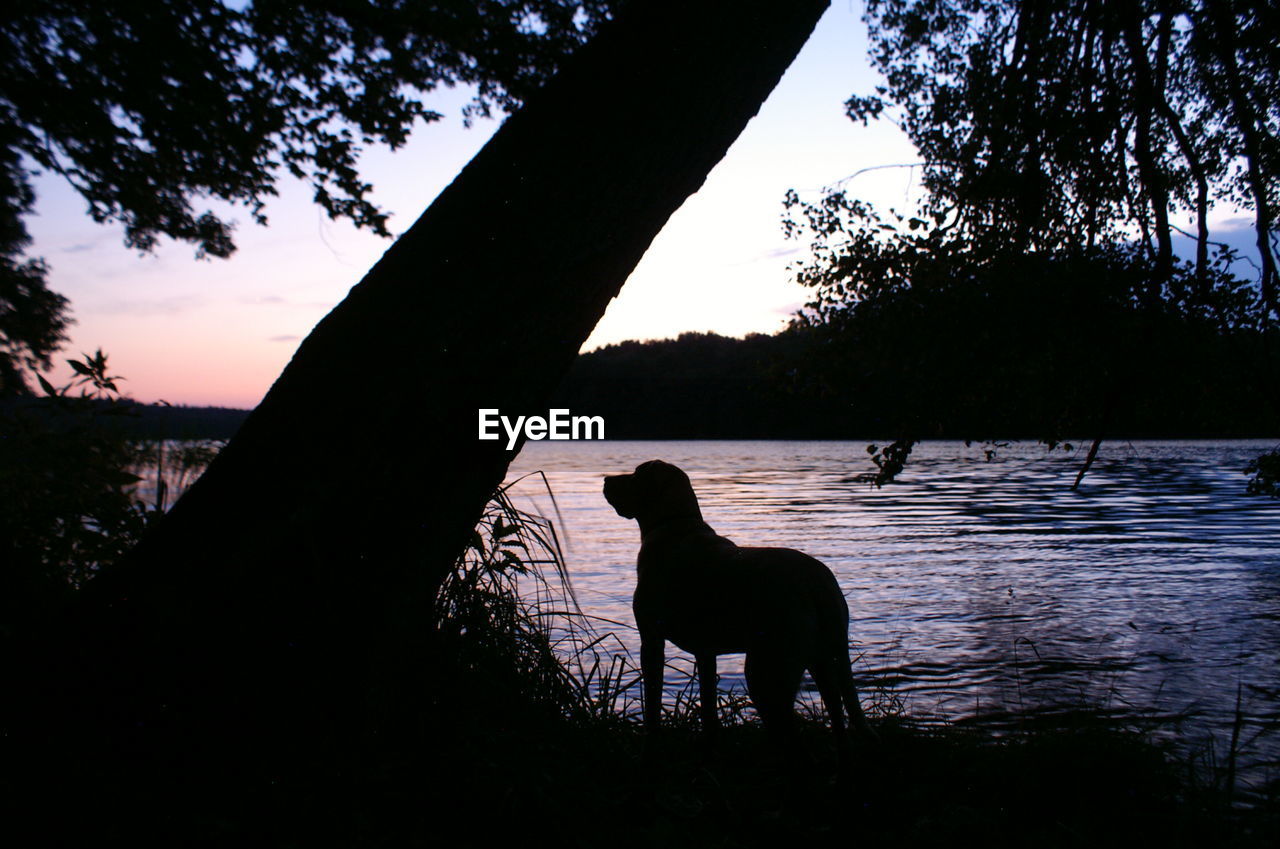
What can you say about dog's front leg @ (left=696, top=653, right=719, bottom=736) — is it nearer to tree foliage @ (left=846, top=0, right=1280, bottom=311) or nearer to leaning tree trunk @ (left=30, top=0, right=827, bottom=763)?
leaning tree trunk @ (left=30, top=0, right=827, bottom=763)

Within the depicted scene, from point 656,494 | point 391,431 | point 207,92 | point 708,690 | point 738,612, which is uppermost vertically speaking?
point 207,92

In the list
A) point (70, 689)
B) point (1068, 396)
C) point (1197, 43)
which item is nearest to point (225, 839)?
point (70, 689)

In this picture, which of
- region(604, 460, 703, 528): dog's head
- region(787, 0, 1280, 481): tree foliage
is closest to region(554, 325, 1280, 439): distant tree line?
region(787, 0, 1280, 481): tree foliage

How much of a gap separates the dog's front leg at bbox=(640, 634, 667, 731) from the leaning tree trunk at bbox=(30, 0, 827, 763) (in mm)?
1023

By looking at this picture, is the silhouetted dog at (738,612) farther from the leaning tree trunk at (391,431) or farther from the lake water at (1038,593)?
the lake water at (1038,593)

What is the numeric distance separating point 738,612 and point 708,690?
45cm

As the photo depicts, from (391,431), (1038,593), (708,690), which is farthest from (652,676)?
(1038,593)

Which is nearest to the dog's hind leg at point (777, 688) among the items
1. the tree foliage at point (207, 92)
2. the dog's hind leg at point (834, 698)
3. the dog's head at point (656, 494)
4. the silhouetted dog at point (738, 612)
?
the silhouetted dog at point (738, 612)

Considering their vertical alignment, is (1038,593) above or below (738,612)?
below

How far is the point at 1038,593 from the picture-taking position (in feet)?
34.4

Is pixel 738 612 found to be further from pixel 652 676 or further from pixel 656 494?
pixel 656 494

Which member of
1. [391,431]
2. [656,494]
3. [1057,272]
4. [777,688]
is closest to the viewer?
[391,431]

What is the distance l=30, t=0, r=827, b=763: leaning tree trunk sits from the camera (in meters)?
2.58

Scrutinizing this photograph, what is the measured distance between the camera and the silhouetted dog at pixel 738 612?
10.4 ft
